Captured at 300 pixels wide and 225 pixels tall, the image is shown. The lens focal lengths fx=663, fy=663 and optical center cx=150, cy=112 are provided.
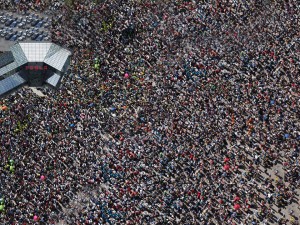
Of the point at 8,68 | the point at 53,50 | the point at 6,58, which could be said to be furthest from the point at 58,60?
the point at 6,58

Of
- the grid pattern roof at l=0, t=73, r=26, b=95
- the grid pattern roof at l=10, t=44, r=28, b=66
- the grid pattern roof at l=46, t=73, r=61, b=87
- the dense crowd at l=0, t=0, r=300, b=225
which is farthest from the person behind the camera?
the grid pattern roof at l=10, t=44, r=28, b=66

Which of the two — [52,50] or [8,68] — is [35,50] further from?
[8,68]

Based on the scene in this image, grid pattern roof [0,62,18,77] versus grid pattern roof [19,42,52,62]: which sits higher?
grid pattern roof [19,42,52,62]

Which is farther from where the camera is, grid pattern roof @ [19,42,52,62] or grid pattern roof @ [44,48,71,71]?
grid pattern roof @ [19,42,52,62]

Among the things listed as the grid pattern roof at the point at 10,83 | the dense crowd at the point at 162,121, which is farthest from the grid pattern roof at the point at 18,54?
the dense crowd at the point at 162,121

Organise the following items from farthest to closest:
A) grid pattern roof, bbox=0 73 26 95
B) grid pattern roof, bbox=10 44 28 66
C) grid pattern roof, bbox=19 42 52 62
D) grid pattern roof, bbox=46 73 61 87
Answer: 1. grid pattern roof, bbox=19 42 52 62
2. grid pattern roof, bbox=10 44 28 66
3. grid pattern roof, bbox=46 73 61 87
4. grid pattern roof, bbox=0 73 26 95

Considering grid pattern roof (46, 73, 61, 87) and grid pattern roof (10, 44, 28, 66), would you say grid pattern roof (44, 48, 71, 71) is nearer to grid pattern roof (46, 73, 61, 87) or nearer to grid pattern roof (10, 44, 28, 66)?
grid pattern roof (46, 73, 61, 87)

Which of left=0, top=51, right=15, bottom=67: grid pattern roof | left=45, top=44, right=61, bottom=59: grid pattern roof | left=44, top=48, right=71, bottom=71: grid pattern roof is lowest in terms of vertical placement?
left=0, top=51, right=15, bottom=67: grid pattern roof

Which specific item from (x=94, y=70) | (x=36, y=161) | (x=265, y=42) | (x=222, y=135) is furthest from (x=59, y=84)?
(x=265, y=42)

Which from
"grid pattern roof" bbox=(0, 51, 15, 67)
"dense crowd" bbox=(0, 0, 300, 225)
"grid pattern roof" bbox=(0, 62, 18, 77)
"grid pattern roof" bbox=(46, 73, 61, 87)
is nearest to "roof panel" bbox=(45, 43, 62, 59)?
"dense crowd" bbox=(0, 0, 300, 225)
